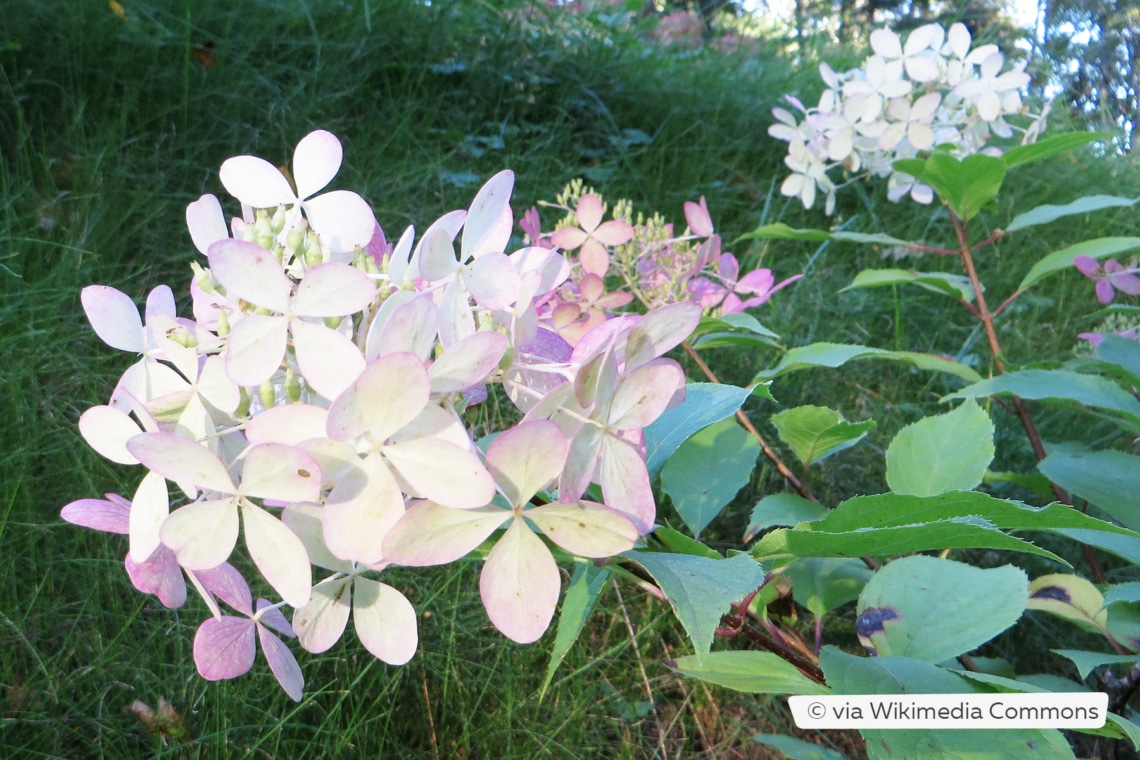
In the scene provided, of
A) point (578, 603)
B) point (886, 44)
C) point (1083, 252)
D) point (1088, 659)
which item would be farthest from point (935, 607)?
point (886, 44)

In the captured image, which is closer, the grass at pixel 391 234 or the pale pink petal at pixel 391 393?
the pale pink petal at pixel 391 393

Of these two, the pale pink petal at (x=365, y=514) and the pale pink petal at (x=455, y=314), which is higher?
the pale pink petal at (x=455, y=314)

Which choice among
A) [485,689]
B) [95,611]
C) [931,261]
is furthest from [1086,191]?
[95,611]

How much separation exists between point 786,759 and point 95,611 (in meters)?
1.04

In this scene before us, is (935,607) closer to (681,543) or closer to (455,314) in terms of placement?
(681,543)

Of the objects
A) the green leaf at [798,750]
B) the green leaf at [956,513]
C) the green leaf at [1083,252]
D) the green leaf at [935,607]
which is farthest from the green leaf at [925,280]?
the green leaf at [956,513]

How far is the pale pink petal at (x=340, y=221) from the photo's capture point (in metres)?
0.50

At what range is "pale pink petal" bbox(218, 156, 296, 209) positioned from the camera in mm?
504

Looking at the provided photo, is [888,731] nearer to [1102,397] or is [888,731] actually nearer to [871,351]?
[871,351]

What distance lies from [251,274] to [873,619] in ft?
2.09

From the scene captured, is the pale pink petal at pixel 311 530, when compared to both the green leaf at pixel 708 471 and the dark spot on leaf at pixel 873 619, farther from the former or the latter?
the dark spot on leaf at pixel 873 619

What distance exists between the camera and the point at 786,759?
116 cm

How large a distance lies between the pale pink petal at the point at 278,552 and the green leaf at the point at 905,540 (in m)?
0.29

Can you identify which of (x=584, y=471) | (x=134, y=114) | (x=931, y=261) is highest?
(x=584, y=471)
